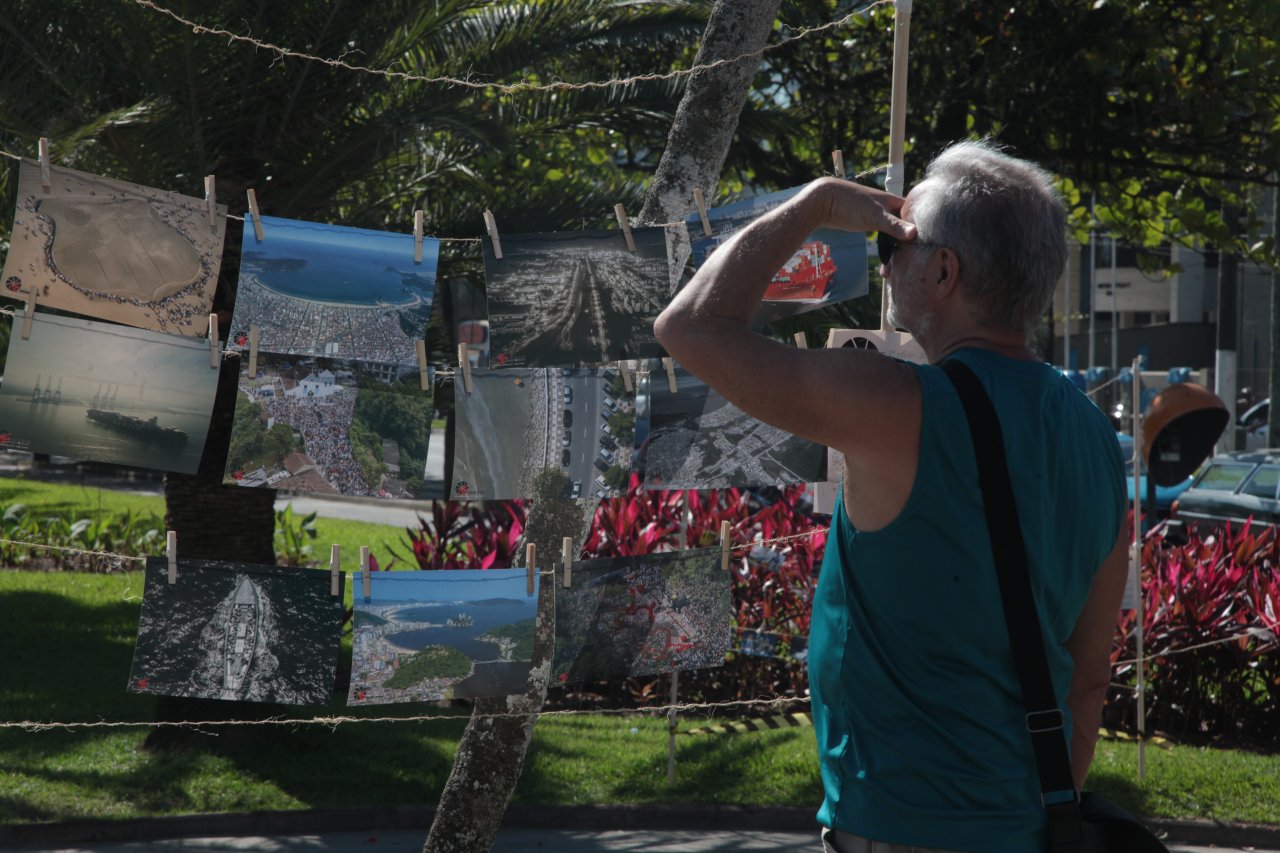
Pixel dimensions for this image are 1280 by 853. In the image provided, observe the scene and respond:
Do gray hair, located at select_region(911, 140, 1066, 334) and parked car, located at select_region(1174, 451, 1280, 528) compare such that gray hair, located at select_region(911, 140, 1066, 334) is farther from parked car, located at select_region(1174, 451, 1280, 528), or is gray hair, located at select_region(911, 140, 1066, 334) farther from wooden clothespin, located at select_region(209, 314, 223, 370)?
parked car, located at select_region(1174, 451, 1280, 528)

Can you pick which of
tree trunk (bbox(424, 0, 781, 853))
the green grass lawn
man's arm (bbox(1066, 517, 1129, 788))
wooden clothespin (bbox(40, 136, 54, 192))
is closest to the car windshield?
the green grass lawn

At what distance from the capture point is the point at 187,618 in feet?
12.1

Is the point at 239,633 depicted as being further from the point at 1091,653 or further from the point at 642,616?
the point at 1091,653

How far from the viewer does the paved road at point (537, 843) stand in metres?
5.51

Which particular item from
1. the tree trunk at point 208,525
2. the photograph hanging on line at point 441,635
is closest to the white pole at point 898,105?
the photograph hanging on line at point 441,635

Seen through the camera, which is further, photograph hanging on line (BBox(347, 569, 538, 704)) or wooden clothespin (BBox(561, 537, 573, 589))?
wooden clothespin (BBox(561, 537, 573, 589))

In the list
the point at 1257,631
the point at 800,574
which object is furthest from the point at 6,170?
the point at 1257,631

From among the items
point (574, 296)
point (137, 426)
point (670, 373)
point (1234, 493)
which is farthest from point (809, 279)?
point (1234, 493)

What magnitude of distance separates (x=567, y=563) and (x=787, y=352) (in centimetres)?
219

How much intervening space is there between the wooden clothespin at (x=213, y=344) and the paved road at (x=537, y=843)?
9.32ft

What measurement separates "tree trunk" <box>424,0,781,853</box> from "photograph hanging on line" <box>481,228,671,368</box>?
2.21 feet

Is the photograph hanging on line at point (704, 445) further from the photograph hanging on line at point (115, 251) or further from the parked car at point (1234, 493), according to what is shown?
the parked car at point (1234, 493)

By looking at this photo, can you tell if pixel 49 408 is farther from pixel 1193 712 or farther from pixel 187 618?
pixel 1193 712

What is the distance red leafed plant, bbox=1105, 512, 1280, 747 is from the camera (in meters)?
7.24
